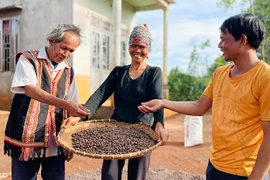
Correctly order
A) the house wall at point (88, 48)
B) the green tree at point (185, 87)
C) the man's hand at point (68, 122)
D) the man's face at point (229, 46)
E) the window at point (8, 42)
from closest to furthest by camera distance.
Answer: the man's face at point (229, 46)
the man's hand at point (68, 122)
the house wall at point (88, 48)
the window at point (8, 42)
the green tree at point (185, 87)

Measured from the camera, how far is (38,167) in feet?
7.27

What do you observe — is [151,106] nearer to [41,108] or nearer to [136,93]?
[136,93]

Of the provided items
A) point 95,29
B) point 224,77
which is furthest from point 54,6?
point 224,77

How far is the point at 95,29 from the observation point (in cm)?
877

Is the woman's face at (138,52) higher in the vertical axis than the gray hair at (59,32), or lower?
lower

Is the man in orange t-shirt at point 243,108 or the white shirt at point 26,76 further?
the white shirt at point 26,76

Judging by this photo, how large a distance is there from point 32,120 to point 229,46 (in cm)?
150

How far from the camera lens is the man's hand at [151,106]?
2096 millimetres

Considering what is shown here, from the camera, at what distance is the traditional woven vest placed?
2070 millimetres

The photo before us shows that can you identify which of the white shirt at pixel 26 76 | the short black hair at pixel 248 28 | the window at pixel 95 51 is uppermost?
the window at pixel 95 51

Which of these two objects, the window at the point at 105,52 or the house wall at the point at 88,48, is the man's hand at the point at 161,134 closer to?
the house wall at the point at 88,48

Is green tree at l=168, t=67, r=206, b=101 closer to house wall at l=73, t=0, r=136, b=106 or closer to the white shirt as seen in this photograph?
house wall at l=73, t=0, r=136, b=106

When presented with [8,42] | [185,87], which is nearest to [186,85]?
[185,87]

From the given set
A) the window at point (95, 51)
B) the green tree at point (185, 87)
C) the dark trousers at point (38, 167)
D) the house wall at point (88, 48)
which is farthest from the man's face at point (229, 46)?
the green tree at point (185, 87)
